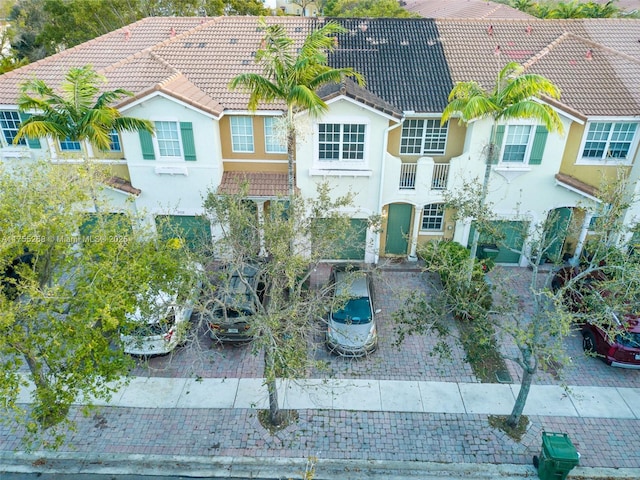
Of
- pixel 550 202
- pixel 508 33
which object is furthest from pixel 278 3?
pixel 550 202

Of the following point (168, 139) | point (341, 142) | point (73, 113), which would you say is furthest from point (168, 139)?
point (341, 142)

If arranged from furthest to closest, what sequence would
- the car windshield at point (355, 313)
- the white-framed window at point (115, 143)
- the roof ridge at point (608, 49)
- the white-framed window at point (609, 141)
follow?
→ the roof ridge at point (608, 49) → the white-framed window at point (115, 143) → the white-framed window at point (609, 141) → the car windshield at point (355, 313)

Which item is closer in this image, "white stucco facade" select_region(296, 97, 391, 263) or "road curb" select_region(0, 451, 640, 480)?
"road curb" select_region(0, 451, 640, 480)

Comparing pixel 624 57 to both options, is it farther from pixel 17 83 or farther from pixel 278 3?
pixel 278 3

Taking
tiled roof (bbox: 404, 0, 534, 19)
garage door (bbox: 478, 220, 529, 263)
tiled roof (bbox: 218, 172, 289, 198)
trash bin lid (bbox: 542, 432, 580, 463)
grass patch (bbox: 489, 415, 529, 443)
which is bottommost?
grass patch (bbox: 489, 415, 529, 443)

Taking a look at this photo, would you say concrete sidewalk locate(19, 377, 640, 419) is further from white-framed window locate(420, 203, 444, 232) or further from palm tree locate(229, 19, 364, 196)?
palm tree locate(229, 19, 364, 196)

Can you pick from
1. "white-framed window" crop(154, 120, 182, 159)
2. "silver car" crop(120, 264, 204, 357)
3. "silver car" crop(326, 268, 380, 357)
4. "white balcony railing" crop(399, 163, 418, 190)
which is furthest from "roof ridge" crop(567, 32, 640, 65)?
"silver car" crop(120, 264, 204, 357)

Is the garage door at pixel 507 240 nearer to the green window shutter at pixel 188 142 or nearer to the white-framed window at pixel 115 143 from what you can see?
the green window shutter at pixel 188 142

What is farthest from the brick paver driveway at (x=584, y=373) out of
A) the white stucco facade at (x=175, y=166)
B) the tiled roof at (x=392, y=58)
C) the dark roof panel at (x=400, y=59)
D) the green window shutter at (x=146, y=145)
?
the green window shutter at (x=146, y=145)
